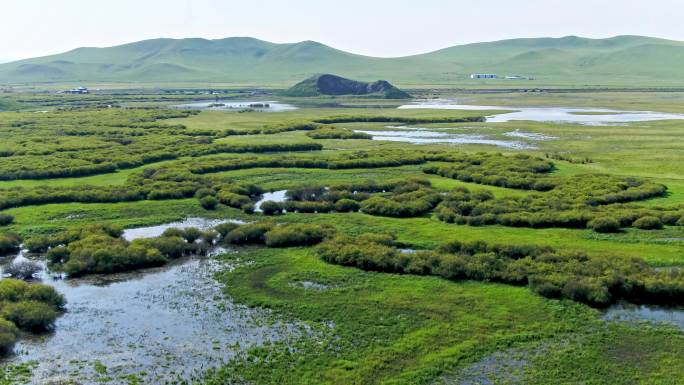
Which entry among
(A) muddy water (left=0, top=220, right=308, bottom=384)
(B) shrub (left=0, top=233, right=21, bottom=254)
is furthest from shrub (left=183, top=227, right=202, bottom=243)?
(B) shrub (left=0, top=233, right=21, bottom=254)

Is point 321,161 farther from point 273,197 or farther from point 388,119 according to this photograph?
point 388,119

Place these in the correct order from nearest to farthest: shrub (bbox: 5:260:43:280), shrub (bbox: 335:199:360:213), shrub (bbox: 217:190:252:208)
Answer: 1. shrub (bbox: 5:260:43:280)
2. shrub (bbox: 335:199:360:213)
3. shrub (bbox: 217:190:252:208)

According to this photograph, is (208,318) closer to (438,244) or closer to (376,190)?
(438,244)

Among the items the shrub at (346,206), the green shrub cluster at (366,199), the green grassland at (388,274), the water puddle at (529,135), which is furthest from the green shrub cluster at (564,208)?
the water puddle at (529,135)

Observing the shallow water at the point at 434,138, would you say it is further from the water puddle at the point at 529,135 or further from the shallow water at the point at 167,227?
the shallow water at the point at 167,227

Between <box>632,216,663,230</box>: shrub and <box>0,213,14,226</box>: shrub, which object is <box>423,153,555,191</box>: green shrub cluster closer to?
<box>632,216,663,230</box>: shrub

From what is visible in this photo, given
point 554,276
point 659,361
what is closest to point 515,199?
point 554,276
